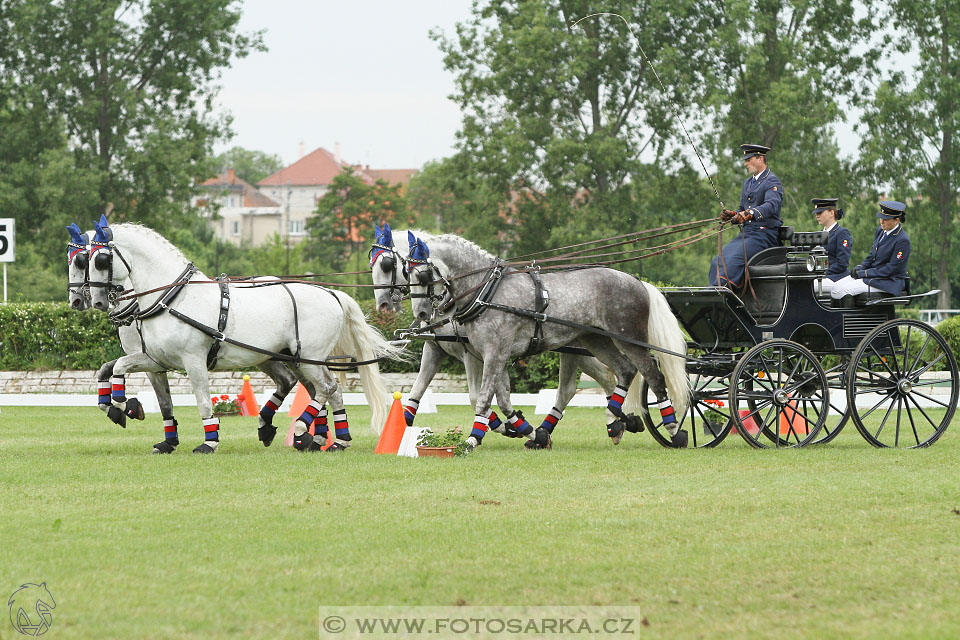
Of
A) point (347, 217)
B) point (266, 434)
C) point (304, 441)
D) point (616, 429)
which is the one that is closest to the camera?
point (304, 441)

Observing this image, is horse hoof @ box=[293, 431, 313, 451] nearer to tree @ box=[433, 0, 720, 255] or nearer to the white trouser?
the white trouser

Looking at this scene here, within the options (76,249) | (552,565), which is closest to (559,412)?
(76,249)

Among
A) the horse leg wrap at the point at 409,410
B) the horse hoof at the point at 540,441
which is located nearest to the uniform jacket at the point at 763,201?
the horse hoof at the point at 540,441

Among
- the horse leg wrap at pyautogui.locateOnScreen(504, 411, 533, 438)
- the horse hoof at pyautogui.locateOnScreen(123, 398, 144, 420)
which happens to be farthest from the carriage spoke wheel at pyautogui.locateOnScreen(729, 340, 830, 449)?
the horse hoof at pyautogui.locateOnScreen(123, 398, 144, 420)

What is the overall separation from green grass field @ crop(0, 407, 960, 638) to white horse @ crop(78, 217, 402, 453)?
1.04 m

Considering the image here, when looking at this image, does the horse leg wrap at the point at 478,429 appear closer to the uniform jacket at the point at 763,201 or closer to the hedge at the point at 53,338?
the uniform jacket at the point at 763,201

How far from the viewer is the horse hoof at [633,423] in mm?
13148

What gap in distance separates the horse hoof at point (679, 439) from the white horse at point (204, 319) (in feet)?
10.1

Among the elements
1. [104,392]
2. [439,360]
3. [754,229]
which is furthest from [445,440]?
[754,229]

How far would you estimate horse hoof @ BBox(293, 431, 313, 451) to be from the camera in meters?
12.8

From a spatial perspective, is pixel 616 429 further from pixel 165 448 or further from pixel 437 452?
pixel 165 448

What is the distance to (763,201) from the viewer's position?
12.4 m

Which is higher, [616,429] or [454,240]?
[454,240]

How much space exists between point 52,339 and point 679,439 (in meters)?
16.0
